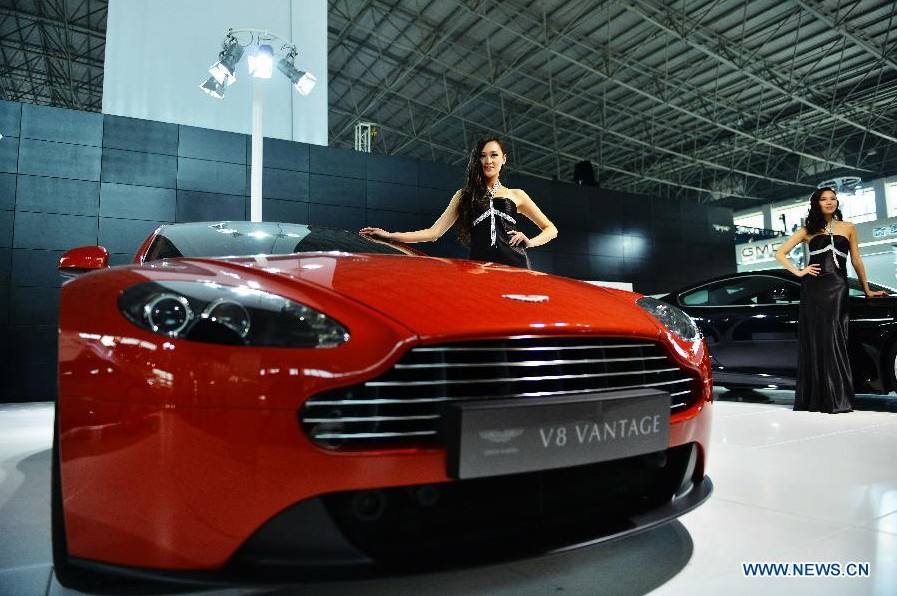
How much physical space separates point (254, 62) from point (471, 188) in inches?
173

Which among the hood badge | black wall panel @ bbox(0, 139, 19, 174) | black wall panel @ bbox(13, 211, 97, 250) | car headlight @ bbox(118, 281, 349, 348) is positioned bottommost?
car headlight @ bbox(118, 281, 349, 348)

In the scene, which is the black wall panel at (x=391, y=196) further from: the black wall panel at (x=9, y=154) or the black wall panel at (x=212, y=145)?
the black wall panel at (x=9, y=154)

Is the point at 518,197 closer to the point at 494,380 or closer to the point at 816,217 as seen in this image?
the point at 494,380

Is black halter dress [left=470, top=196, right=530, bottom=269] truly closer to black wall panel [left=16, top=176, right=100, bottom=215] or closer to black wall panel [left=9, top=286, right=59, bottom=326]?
black wall panel [left=9, top=286, right=59, bottom=326]

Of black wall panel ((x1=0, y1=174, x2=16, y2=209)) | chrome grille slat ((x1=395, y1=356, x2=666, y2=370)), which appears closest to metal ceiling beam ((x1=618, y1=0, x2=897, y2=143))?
black wall panel ((x1=0, y1=174, x2=16, y2=209))

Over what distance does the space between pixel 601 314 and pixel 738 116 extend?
659 inches

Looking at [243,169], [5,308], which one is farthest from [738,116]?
[5,308]

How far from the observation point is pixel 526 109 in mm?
15242

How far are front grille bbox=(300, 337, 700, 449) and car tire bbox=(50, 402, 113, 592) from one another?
427mm

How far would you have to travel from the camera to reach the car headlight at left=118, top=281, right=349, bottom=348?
91cm

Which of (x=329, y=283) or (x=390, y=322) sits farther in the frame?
(x=329, y=283)

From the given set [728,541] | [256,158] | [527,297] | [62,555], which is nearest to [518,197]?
[527,297]

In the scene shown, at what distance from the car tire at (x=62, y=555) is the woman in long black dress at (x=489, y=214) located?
154cm

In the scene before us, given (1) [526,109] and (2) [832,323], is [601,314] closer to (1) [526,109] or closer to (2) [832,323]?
(2) [832,323]
